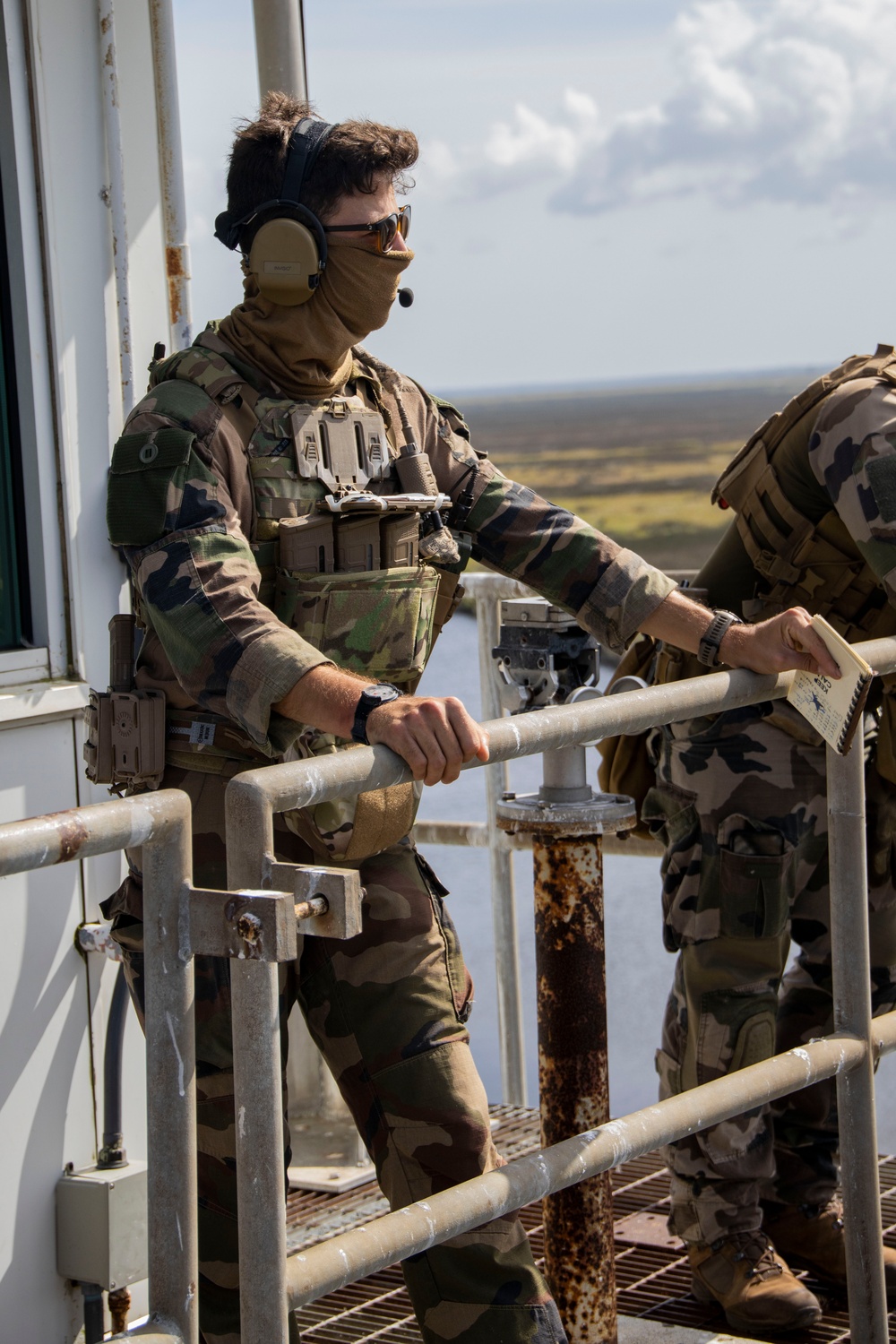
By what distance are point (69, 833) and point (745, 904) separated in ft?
5.63

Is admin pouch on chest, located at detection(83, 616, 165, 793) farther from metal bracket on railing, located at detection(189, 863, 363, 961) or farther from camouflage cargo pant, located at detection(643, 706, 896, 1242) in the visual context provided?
camouflage cargo pant, located at detection(643, 706, 896, 1242)

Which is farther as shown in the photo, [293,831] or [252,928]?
[293,831]

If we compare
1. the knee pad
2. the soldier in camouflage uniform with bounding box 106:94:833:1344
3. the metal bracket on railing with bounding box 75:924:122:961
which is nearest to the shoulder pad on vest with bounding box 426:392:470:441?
the soldier in camouflage uniform with bounding box 106:94:833:1344

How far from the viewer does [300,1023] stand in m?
4.24

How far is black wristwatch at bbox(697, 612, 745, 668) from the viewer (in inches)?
99.1

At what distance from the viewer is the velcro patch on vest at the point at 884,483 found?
2.68 m

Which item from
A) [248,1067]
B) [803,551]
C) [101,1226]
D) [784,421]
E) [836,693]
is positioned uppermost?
[784,421]

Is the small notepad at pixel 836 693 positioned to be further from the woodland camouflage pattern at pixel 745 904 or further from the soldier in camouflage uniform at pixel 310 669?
the woodland camouflage pattern at pixel 745 904

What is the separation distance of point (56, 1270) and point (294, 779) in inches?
Result: 69.6

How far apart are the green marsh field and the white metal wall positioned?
37.8 metres

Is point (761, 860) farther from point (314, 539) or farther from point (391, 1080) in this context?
point (314, 539)

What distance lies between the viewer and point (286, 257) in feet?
7.66

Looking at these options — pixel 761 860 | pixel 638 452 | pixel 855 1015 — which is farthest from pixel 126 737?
pixel 638 452

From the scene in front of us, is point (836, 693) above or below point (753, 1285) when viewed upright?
above
